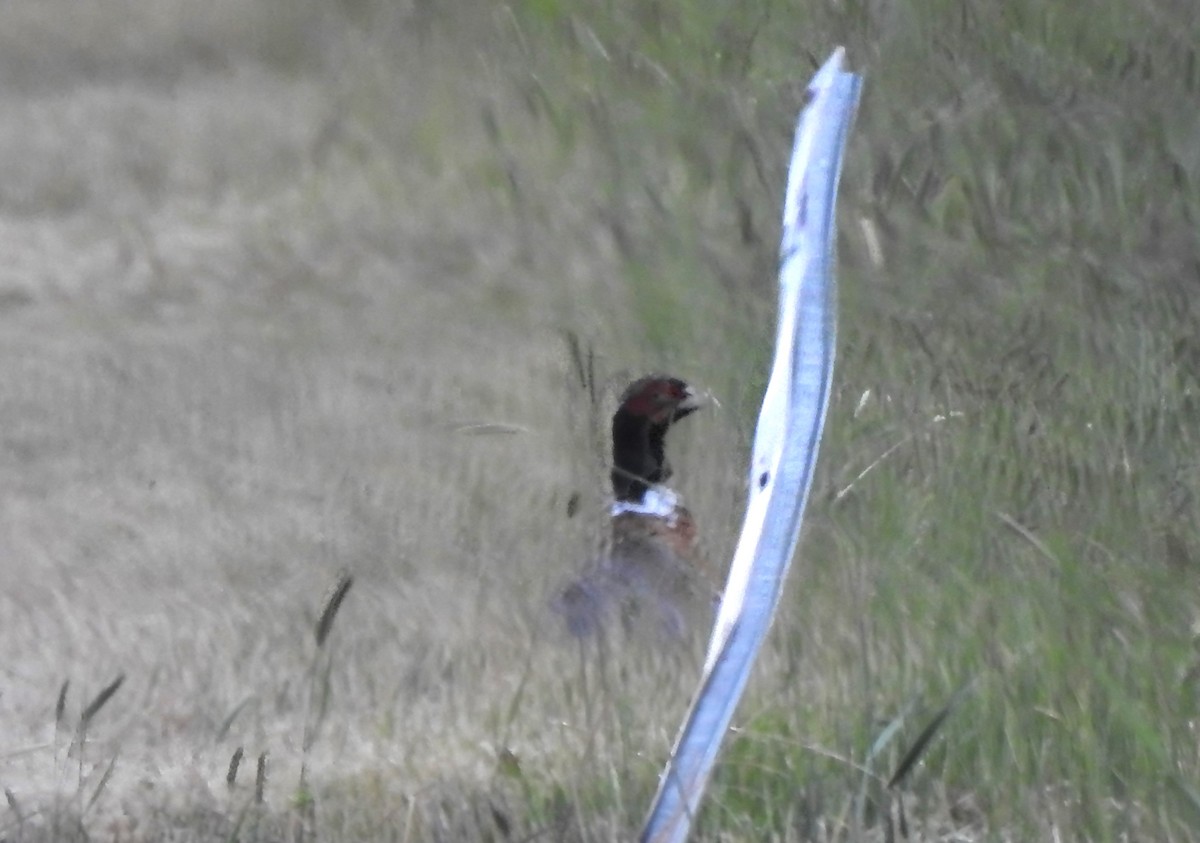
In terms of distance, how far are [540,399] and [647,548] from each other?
0.27 metres

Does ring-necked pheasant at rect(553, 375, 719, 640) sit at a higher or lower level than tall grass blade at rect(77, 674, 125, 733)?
higher

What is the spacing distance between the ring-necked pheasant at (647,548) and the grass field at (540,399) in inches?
1.6

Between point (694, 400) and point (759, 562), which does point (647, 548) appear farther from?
point (759, 562)

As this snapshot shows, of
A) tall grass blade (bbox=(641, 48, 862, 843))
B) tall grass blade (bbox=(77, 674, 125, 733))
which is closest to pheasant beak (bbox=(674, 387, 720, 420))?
tall grass blade (bbox=(641, 48, 862, 843))

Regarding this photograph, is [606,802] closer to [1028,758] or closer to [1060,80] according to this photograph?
[1028,758]

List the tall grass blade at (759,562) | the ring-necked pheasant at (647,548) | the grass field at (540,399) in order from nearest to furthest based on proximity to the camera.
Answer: the tall grass blade at (759,562) < the grass field at (540,399) < the ring-necked pheasant at (647,548)

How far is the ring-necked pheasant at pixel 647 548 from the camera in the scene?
202 cm

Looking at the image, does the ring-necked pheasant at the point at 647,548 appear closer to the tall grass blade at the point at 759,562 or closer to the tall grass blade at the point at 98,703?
the tall grass blade at the point at 759,562

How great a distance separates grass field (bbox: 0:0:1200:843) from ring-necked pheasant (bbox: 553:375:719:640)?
0.13 feet

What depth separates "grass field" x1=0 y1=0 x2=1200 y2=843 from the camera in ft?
6.23

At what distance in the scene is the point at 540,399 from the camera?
2197 millimetres

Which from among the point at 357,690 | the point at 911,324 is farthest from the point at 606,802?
the point at 911,324

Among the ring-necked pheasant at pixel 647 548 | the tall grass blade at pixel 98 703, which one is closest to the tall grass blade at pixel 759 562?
the ring-necked pheasant at pixel 647 548

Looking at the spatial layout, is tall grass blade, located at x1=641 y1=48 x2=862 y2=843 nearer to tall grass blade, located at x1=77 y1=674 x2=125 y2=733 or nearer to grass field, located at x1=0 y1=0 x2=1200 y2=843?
grass field, located at x1=0 y1=0 x2=1200 y2=843
